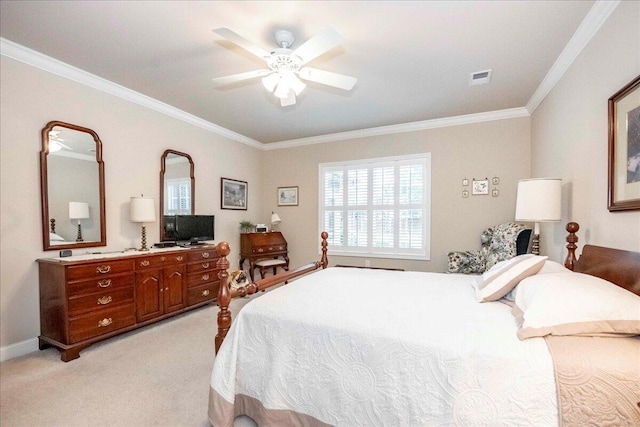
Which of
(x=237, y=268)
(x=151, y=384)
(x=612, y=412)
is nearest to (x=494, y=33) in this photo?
(x=612, y=412)

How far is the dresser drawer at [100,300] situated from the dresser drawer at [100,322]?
0.05 m

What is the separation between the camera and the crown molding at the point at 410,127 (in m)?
4.04

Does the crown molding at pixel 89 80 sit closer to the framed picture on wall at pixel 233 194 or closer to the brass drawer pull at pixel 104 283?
the framed picture on wall at pixel 233 194

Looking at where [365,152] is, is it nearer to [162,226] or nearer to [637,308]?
[162,226]

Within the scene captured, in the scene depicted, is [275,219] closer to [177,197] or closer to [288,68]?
[177,197]

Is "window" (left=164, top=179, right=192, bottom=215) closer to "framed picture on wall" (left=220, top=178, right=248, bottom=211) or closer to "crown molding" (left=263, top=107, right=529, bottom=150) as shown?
"framed picture on wall" (left=220, top=178, right=248, bottom=211)

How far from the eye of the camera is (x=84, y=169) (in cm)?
304

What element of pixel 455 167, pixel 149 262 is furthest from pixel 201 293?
pixel 455 167

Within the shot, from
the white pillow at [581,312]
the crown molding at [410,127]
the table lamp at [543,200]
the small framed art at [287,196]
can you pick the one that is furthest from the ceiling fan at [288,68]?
the small framed art at [287,196]

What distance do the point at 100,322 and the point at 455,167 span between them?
4847mm

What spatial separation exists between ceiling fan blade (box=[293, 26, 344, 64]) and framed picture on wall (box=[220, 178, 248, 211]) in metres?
3.21

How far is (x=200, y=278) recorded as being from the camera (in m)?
3.82

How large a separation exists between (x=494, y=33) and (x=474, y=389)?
8.54 ft

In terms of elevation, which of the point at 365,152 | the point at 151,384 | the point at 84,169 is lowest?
the point at 151,384
